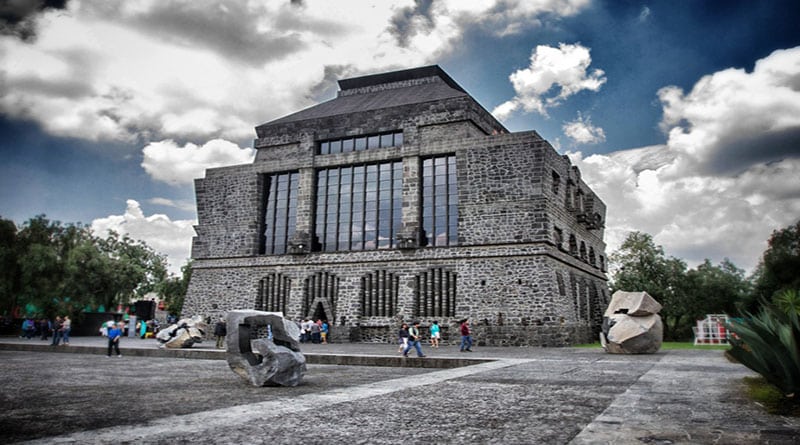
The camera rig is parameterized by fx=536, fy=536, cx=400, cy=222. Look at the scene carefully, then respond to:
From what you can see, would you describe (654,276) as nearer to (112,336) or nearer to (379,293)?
(379,293)

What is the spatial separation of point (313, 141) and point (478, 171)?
10.9 m

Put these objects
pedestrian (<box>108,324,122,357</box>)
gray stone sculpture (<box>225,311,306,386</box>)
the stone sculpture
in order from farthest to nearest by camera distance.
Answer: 1. the stone sculpture
2. pedestrian (<box>108,324,122,357</box>)
3. gray stone sculpture (<box>225,311,306,386</box>)

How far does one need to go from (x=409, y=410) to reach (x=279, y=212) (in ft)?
94.4

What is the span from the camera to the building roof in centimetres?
3356

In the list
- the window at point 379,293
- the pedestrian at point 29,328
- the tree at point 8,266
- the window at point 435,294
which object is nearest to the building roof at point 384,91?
the window at point 379,293

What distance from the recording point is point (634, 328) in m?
18.7

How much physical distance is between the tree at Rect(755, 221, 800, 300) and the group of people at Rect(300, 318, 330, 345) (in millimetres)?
26616

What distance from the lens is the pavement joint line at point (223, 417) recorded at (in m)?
4.96

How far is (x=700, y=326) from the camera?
30.3 meters

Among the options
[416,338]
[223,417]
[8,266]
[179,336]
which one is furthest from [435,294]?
[8,266]

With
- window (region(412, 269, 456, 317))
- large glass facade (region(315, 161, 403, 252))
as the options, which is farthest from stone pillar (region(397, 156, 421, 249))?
window (region(412, 269, 456, 317))

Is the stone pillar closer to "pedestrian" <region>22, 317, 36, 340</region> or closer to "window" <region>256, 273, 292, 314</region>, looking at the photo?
"window" <region>256, 273, 292, 314</region>

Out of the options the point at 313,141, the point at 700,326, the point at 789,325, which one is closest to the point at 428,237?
the point at 313,141

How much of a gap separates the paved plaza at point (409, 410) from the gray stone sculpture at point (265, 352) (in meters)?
0.39
